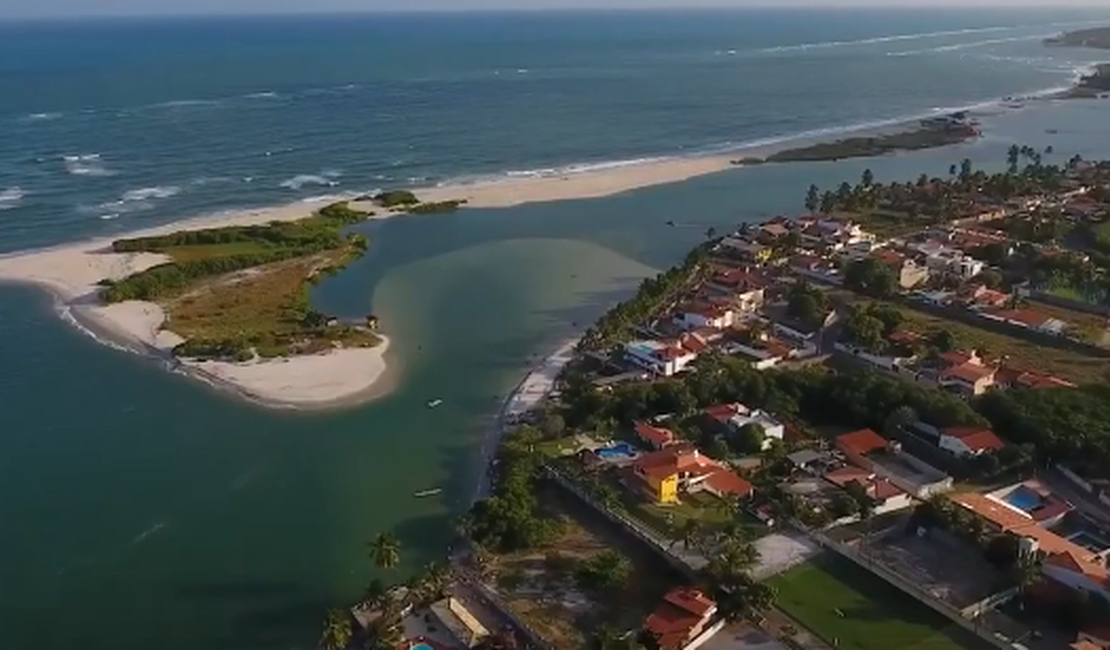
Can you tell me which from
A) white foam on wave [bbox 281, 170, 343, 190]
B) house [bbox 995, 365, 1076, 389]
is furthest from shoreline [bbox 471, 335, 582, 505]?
white foam on wave [bbox 281, 170, 343, 190]

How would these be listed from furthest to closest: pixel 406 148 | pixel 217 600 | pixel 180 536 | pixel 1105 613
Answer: pixel 406 148 < pixel 180 536 < pixel 217 600 < pixel 1105 613

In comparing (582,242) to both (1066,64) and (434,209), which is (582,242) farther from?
(1066,64)

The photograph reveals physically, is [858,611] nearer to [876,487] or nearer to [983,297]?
[876,487]

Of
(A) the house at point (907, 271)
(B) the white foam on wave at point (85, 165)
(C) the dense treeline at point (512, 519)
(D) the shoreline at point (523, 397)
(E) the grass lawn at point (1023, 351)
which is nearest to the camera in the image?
(C) the dense treeline at point (512, 519)

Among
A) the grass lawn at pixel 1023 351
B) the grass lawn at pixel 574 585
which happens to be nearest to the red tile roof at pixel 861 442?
the grass lawn at pixel 574 585

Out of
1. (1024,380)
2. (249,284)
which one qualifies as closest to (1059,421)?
(1024,380)

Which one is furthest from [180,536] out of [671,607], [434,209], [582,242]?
[434,209]

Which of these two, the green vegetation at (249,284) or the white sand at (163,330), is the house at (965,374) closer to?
the white sand at (163,330)
